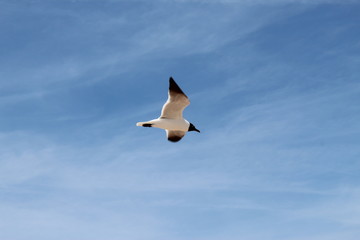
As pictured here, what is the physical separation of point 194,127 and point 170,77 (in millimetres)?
7237

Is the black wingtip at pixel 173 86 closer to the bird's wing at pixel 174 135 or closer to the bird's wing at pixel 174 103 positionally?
the bird's wing at pixel 174 103

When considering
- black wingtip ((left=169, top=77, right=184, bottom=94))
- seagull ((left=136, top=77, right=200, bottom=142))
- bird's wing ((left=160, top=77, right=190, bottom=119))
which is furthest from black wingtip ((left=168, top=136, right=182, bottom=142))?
black wingtip ((left=169, top=77, right=184, bottom=94))

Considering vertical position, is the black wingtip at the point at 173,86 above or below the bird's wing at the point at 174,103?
above

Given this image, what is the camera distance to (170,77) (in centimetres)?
4934

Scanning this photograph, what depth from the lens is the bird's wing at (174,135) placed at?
53.2 metres

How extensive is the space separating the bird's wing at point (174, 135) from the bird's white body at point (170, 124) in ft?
3.05

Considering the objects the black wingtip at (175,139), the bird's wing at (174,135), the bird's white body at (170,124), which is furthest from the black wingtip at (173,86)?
the black wingtip at (175,139)

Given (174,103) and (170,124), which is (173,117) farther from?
(174,103)

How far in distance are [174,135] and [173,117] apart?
2.68 m

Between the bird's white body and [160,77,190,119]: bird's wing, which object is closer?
[160,77,190,119]: bird's wing

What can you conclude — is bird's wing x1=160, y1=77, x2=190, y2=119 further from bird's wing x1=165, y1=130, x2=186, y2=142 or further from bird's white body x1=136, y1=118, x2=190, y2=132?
bird's wing x1=165, y1=130, x2=186, y2=142

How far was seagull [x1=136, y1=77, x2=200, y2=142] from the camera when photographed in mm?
49281

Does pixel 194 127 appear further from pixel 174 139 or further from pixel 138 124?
pixel 138 124

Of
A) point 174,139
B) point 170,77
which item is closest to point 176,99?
point 170,77
